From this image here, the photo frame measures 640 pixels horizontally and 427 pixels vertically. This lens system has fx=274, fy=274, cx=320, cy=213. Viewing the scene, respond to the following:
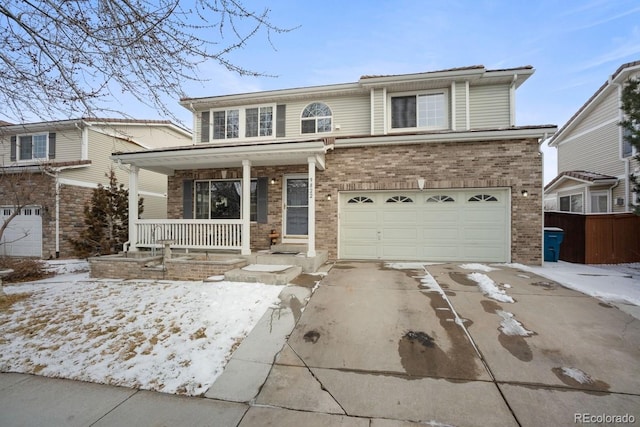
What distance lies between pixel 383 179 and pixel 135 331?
6.81 m

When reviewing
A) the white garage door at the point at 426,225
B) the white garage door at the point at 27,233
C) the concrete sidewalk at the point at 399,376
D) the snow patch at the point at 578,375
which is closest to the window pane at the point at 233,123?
the white garage door at the point at 426,225

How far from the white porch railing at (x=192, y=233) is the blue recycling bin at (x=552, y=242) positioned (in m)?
9.43

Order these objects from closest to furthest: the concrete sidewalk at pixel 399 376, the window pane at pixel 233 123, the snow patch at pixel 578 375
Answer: the concrete sidewalk at pixel 399 376 → the snow patch at pixel 578 375 → the window pane at pixel 233 123

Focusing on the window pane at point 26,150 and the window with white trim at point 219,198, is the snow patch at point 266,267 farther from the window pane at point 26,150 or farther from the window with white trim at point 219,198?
the window pane at point 26,150

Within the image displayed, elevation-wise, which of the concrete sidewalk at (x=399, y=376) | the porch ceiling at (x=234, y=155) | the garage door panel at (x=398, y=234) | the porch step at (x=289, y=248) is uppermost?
the porch ceiling at (x=234, y=155)

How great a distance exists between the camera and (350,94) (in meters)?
10.2

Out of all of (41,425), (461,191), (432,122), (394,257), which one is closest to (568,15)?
(432,122)

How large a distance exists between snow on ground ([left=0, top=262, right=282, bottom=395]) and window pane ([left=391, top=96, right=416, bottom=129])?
24.1 ft

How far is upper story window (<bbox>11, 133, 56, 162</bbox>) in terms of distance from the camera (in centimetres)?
1302

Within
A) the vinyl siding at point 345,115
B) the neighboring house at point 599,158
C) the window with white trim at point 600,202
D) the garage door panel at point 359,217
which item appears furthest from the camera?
the window with white trim at point 600,202

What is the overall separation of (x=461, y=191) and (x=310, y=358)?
22.2 ft

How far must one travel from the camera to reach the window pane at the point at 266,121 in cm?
1062

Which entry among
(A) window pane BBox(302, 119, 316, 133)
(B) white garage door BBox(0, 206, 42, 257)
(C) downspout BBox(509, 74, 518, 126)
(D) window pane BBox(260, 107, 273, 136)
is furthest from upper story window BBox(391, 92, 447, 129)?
(B) white garage door BBox(0, 206, 42, 257)

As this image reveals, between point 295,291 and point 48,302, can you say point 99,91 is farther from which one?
point 48,302
